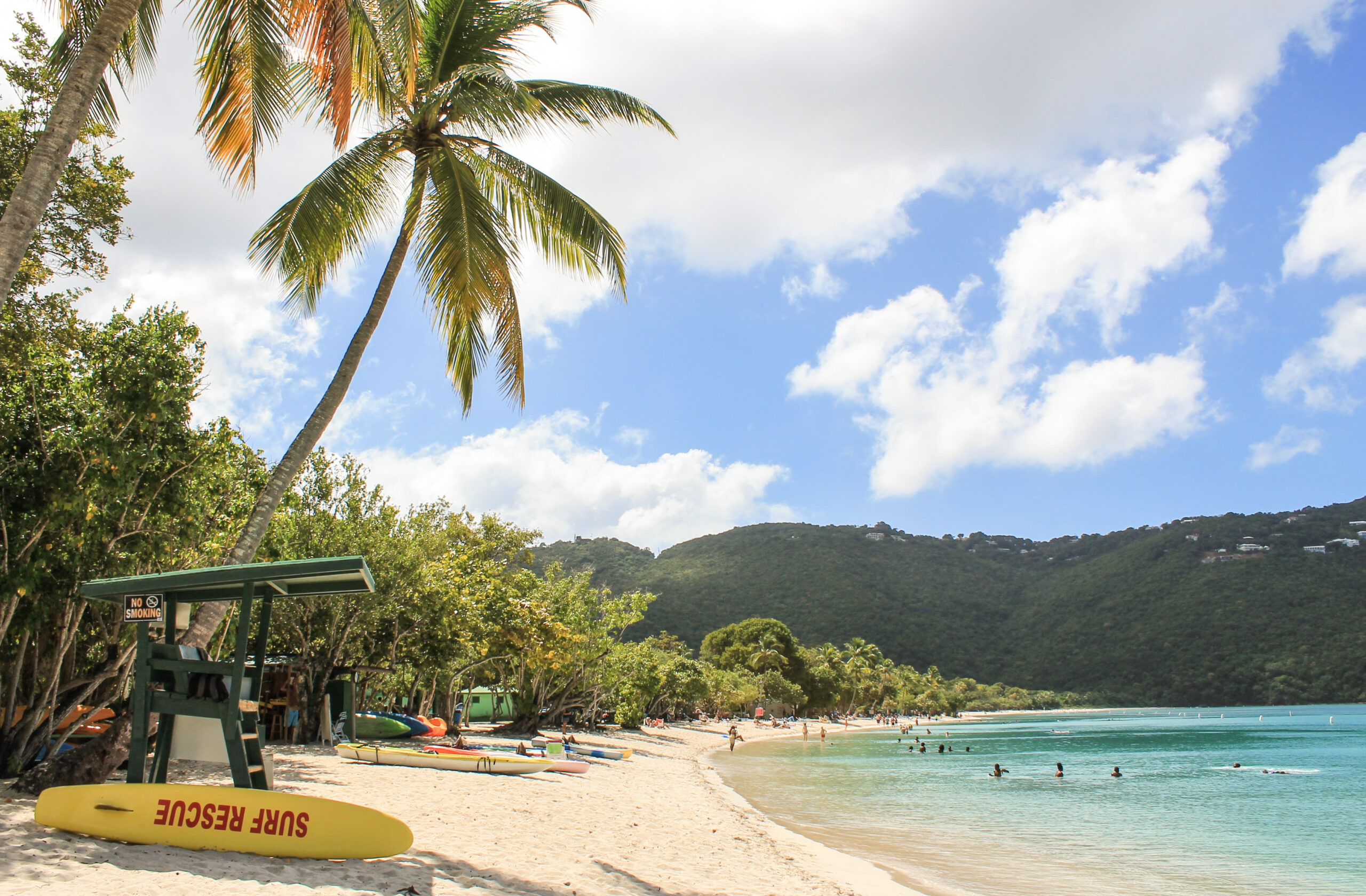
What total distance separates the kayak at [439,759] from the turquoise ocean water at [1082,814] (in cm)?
535

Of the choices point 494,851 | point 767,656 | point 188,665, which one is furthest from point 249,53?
point 767,656

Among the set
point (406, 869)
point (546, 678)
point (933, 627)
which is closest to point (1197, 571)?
point (933, 627)

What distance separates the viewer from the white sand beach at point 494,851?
16.9ft

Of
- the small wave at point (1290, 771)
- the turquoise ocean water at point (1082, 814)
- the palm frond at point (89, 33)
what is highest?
the palm frond at point (89, 33)

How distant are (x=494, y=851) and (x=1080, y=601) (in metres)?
124

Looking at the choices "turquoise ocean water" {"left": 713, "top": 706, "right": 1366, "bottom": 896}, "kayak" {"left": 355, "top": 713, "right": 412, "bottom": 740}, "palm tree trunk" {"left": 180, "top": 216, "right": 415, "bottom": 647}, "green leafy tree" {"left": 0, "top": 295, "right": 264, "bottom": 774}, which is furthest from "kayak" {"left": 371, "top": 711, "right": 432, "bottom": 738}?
"palm tree trunk" {"left": 180, "top": 216, "right": 415, "bottom": 647}

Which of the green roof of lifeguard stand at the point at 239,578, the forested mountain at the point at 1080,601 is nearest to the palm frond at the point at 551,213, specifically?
the green roof of lifeguard stand at the point at 239,578

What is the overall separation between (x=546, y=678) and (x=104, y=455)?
24.7 m

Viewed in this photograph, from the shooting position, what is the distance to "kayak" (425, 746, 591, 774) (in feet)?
51.1

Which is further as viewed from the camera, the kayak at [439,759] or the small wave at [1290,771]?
the small wave at [1290,771]

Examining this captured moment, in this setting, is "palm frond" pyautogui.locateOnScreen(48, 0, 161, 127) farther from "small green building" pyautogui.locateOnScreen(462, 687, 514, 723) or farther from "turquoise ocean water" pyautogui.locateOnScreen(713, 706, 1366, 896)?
"small green building" pyautogui.locateOnScreen(462, 687, 514, 723)

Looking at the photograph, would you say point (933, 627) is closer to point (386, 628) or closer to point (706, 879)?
point (386, 628)

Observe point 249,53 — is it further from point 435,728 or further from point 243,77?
point 435,728

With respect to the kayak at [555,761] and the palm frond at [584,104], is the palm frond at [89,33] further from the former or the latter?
the kayak at [555,761]
